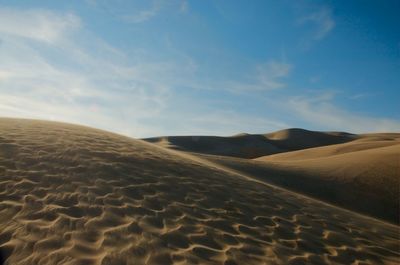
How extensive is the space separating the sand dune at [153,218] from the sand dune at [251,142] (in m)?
29.5

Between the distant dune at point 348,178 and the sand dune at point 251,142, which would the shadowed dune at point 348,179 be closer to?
the distant dune at point 348,178

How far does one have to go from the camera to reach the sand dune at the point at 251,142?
3978cm

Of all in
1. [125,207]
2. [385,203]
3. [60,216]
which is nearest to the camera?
[60,216]

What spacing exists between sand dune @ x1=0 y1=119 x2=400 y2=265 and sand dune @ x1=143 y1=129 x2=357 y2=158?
2948 centimetres

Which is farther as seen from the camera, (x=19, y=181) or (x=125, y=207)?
(x=19, y=181)

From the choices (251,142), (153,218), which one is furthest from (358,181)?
(251,142)

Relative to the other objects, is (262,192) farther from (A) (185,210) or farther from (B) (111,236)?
(B) (111,236)

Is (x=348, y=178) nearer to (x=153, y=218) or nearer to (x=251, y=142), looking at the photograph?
(x=153, y=218)

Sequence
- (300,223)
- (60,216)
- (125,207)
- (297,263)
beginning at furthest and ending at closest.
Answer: (300,223), (125,207), (60,216), (297,263)

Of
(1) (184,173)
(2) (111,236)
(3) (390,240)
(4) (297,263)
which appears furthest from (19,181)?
(3) (390,240)

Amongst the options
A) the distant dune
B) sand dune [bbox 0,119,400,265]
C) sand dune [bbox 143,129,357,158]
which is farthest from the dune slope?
sand dune [bbox 143,129,357,158]

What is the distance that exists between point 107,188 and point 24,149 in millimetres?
3165

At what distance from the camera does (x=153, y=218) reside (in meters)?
5.71

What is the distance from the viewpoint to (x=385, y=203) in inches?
419
